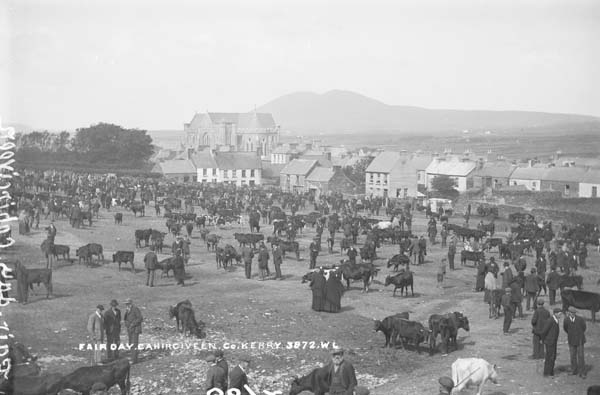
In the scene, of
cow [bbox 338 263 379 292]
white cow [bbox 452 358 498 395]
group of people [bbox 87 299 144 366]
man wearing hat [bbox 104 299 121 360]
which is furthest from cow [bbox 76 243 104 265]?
white cow [bbox 452 358 498 395]

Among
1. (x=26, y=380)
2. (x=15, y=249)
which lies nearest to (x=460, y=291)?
(x=26, y=380)

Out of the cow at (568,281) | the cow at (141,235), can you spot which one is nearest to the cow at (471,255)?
the cow at (568,281)

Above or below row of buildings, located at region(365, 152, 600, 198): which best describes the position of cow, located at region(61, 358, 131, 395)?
below

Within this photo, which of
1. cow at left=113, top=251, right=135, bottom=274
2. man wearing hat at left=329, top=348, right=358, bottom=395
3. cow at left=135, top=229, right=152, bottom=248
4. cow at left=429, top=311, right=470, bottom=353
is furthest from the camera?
cow at left=135, top=229, right=152, bottom=248

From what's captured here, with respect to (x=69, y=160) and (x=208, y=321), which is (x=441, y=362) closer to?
(x=208, y=321)

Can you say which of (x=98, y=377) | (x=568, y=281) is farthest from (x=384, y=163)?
(x=98, y=377)

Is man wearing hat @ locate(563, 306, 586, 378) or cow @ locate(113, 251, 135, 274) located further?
cow @ locate(113, 251, 135, 274)

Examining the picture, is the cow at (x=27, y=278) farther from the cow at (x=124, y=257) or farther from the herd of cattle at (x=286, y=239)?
Answer: the cow at (x=124, y=257)

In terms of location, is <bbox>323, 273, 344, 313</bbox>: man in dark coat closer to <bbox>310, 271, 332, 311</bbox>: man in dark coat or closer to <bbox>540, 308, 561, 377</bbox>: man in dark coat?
<bbox>310, 271, 332, 311</bbox>: man in dark coat

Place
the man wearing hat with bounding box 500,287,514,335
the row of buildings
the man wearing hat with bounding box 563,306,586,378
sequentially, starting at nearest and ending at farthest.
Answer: the man wearing hat with bounding box 563,306,586,378
the man wearing hat with bounding box 500,287,514,335
the row of buildings
